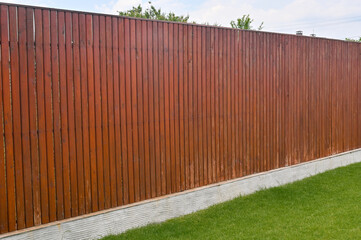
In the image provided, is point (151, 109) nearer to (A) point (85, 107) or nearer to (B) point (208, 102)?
(A) point (85, 107)

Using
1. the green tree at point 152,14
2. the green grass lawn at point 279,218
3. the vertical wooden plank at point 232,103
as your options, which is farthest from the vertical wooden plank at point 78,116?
the green tree at point 152,14

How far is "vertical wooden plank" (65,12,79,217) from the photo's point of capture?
4.70 metres

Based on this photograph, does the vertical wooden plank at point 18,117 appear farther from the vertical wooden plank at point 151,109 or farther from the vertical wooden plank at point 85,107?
the vertical wooden plank at point 151,109

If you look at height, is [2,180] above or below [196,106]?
below

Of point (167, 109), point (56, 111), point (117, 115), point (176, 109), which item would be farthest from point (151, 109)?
point (56, 111)

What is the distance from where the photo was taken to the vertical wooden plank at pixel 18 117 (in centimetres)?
430

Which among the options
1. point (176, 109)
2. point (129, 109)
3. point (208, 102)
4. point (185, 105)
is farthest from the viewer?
point (208, 102)

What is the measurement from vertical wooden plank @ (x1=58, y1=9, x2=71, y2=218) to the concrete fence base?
26 centimetres

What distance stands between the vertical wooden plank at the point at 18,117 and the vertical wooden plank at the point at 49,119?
228 mm

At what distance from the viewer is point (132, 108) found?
5395 millimetres

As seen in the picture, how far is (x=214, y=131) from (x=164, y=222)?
167 centimetres

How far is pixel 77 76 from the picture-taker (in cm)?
483

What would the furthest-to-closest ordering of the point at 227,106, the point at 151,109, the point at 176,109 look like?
the point at 227,106
the point at 176,109
the point at 151,109

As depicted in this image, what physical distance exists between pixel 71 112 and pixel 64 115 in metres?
0.10
